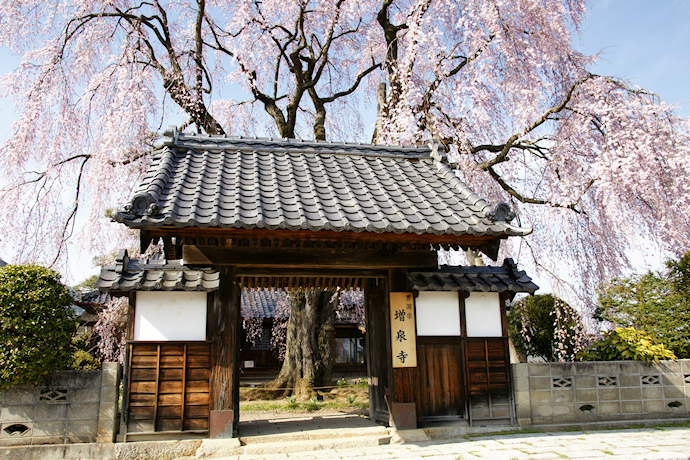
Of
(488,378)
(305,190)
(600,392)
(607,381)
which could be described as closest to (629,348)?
(607,381)

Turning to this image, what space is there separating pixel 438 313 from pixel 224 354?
121 inches

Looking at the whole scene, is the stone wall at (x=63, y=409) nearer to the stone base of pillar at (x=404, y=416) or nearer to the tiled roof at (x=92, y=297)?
the stone base of pillar at (x=404, y=416)

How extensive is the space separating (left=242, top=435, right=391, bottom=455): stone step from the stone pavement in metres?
0.09

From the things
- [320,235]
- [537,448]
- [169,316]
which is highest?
[320,235]

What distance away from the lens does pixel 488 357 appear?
23.1 feet

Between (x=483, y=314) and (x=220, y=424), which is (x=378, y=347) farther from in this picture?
(x=220, y=424)

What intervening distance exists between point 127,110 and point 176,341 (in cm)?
600

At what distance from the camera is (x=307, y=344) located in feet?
40.6

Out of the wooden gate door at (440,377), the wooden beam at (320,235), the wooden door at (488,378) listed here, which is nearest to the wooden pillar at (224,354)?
the wooden beam at (320,235)

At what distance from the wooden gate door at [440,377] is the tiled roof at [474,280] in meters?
0.78

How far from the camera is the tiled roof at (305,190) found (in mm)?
5668

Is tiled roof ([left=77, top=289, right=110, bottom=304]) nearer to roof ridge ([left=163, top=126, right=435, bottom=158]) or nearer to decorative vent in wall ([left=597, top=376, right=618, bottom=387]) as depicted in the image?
roof ridge ([left=163, top=126, right=435, bottom=158])

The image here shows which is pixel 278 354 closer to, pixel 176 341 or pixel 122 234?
pixel 122 234

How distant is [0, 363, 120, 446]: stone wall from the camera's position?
5.77 meters
